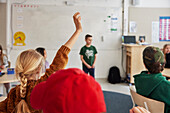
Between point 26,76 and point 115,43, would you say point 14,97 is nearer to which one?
point 26,76

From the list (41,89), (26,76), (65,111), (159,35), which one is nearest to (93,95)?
(65,111)

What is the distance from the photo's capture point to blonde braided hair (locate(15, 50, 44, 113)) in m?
1.08

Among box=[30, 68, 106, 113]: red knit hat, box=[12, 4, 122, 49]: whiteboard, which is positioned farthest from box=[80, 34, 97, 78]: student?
box=[30, 68, 106, 113]: red knit hat

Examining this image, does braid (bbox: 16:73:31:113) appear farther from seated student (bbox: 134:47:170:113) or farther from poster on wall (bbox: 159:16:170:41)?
poster on wall (bbox: 159:16:170:41)

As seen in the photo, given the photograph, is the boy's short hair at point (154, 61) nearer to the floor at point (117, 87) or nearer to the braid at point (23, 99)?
the braid at point (23, 99)

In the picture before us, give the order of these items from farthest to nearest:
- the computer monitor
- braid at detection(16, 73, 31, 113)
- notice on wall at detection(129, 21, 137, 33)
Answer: notice on wall at detection(129, 21, 137, 33) < the computer monitor < braid at detection(16, 73, 31, 113)

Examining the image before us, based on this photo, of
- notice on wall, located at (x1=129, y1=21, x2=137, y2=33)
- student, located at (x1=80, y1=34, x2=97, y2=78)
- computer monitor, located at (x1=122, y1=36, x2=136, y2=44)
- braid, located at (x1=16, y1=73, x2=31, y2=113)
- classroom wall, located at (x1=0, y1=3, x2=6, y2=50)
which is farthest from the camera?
notice on wall, located at (x1=129, y1=21, x2=137, y2=33)

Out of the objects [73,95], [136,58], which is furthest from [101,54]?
[73,95]

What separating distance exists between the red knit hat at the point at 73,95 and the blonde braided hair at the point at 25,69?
0.68 metres

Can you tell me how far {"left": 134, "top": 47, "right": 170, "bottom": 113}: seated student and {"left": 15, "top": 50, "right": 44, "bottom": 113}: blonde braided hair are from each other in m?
0.93

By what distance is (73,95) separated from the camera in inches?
17.0

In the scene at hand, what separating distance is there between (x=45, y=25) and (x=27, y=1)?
0.80 m

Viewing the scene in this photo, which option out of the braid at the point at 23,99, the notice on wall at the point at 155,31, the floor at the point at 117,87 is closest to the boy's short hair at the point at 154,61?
the braid at the point at 23,99

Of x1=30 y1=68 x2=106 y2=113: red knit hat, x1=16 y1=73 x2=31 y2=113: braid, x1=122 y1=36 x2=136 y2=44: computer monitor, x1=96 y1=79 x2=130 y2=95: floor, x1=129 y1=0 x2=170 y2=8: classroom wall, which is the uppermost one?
x1=129 y1=0 x2=170 y2=8: classroom wall
